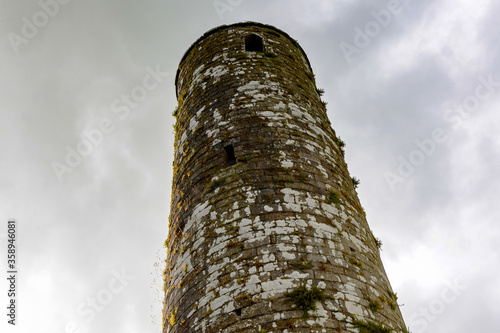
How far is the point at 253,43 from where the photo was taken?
9.22 meters

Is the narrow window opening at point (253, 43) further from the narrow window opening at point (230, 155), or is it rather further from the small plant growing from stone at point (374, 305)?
the small plant growing from stone at point (374, 305)

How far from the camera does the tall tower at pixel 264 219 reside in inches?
181

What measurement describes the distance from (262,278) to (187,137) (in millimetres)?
3374

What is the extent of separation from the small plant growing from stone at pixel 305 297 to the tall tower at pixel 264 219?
11 millimetres

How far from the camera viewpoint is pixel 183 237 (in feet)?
19.5

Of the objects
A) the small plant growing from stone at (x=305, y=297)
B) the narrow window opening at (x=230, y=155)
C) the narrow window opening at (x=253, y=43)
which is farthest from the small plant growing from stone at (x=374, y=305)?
the narrow window opening at (x=253, y=43)

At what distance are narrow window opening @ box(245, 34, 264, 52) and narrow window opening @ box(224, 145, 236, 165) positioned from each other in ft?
10.9

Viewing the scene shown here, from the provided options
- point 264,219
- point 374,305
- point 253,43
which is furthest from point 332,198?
point 253,43

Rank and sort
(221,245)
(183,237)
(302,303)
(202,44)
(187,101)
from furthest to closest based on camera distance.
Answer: (202,44), (187,101), (183,237), (221,245), (302,303)

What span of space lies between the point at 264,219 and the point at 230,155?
1493 mm

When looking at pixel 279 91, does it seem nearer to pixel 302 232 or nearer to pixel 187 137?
pixel 187 137

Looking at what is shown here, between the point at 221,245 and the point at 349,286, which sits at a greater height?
the point at 221,245

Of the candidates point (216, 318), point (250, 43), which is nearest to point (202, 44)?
point (250, 43)

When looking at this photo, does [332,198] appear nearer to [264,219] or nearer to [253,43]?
[264,219]
